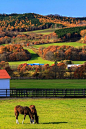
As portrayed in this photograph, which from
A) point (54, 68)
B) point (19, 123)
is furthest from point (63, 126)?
point (54, 68)

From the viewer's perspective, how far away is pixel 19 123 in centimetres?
2067

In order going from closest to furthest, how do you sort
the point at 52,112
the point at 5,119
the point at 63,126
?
the point at 63,126 < the point at 5,119 < the point at 52,112

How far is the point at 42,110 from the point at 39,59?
455 feet

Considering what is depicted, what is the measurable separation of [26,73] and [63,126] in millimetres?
90473

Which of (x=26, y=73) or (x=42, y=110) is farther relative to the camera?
(x=26, y=73)

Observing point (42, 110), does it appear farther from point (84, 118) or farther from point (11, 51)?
point (11, 51)

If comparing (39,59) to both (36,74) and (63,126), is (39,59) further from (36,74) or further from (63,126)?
(63,126)

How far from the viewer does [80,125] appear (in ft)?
66.2

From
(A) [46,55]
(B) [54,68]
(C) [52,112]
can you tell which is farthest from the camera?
(A) [46,55]

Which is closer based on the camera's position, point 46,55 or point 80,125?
point 80,125

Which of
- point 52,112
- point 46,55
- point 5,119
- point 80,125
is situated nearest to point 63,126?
point 80,125

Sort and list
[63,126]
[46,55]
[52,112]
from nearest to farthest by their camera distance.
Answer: [63,126] → [52,112] → [46,55]

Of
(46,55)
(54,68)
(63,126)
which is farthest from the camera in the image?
(46,55)

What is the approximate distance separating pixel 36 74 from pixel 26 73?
18.8ft
